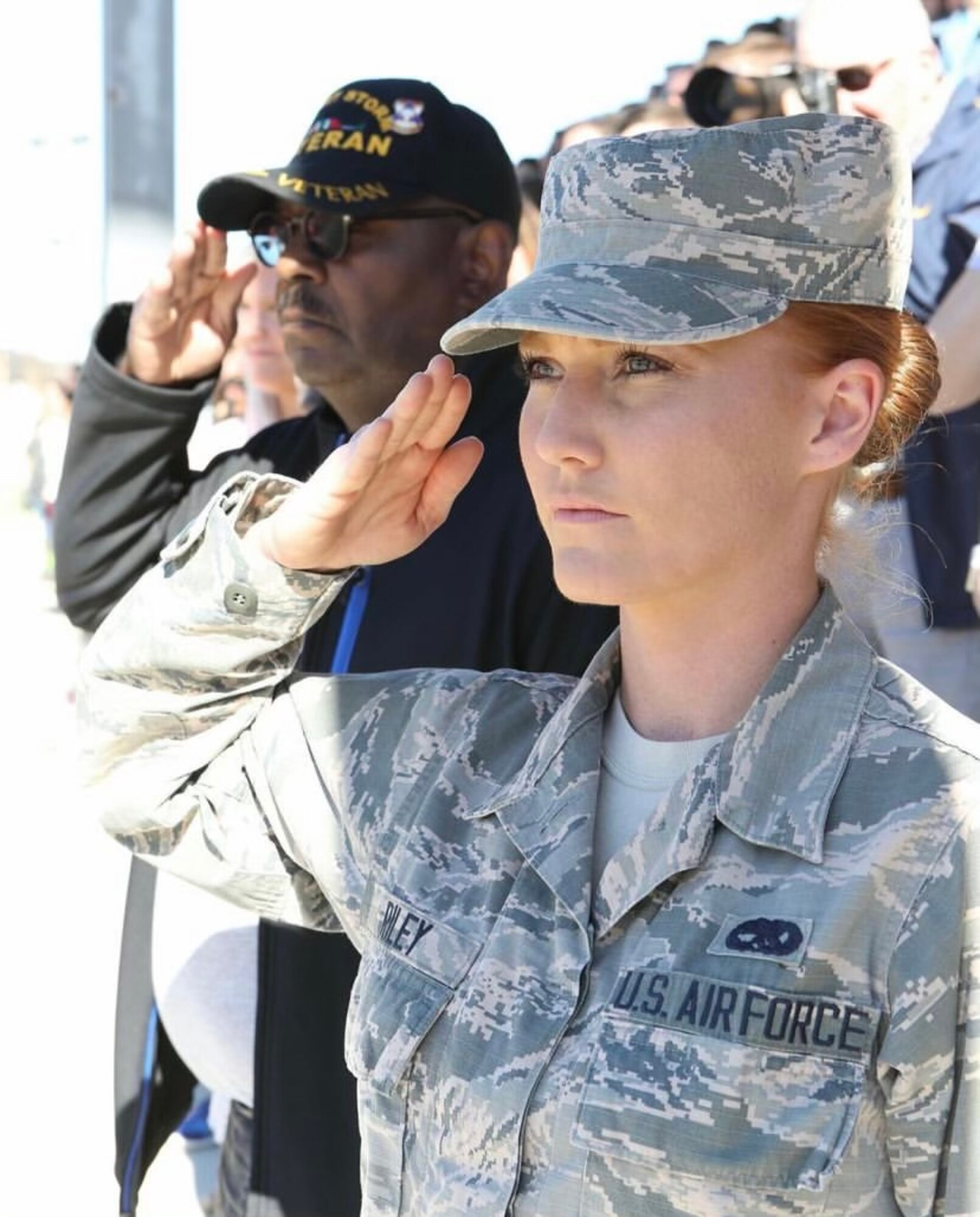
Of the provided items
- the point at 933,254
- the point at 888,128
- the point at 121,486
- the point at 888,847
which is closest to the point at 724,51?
the point at 933,254

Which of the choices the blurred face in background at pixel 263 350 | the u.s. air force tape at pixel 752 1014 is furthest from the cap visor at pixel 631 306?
the blurred face in background at pixel 263 350

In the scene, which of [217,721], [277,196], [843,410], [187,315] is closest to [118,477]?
[187,315]

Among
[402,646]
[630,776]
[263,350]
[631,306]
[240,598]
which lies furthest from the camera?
[263,350]

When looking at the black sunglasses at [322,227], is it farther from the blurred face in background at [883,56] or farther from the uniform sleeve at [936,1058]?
the uniform sleeve at [936,1058]

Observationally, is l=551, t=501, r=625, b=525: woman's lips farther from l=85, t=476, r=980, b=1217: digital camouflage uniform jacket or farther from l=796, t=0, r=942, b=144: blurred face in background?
l=796, t=0, r=942, b=144: blurred face in background

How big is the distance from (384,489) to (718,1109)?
0.77m

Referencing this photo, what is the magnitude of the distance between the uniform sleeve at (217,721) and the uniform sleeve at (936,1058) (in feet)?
2.12

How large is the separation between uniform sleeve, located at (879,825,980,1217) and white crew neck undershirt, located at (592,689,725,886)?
0.95ft

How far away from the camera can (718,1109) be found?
1.25 meters

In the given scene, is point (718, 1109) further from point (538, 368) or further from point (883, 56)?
point (883, 56)

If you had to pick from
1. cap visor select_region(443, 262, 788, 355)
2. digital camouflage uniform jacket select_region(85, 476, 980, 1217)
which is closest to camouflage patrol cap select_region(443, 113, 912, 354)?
cap visor select_region(443, 262, 788, 355)

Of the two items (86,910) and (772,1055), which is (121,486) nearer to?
(772,1055)

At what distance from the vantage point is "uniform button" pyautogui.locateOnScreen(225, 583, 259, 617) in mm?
1695

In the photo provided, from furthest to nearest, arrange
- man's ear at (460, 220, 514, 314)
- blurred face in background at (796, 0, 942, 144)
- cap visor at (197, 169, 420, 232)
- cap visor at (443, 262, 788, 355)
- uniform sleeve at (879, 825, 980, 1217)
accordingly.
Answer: blurred face in background at (796, 0, 942, 144) → man's ear at (460, 220, 514, 314) → cap visor at (197, 169, 420, 232) → cap visor at (443, 262, 788, 355) → uniform sleeve at (879, 825, 980, 1217)
